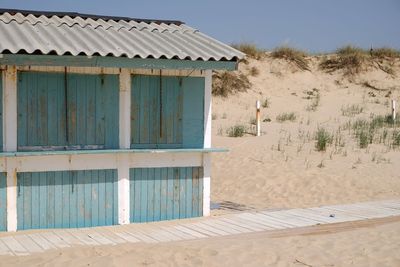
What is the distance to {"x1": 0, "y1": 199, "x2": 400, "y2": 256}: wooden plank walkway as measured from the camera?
24.1ft

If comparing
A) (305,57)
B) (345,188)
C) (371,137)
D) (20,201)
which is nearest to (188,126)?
(20,201)

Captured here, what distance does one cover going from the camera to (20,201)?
26.5 ft

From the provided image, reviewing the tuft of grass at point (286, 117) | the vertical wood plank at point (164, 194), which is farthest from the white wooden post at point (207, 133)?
the tuft of grass at point (286, 117)

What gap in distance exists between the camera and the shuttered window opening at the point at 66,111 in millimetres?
8164

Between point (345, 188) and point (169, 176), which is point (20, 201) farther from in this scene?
point (345, 188)

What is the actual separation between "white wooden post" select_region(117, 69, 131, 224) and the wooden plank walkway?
44 centimetres

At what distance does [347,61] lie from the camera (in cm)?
3008

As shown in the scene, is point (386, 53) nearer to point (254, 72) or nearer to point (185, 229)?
point (254, 72)

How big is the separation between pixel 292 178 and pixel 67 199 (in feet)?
23.9

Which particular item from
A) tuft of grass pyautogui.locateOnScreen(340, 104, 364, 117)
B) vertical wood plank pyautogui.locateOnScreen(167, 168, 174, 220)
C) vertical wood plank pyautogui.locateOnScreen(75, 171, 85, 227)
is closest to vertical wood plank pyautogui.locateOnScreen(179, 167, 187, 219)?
vertical wood plank pyautogui.locateOnScreen(167, 168, 174, 220)

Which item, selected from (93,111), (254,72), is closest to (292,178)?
(93,111)

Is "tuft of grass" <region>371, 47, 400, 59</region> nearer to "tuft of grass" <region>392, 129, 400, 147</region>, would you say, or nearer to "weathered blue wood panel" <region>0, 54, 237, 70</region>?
"tuft of grass" <region>392, 129, 400, 147</region>

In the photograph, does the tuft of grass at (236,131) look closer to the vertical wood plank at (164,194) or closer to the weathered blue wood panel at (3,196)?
the vertical wood plank at (164,194)

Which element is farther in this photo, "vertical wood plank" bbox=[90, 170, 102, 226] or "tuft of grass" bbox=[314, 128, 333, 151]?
"tuft of grass" bbox=[314, 128, 333, 151]
